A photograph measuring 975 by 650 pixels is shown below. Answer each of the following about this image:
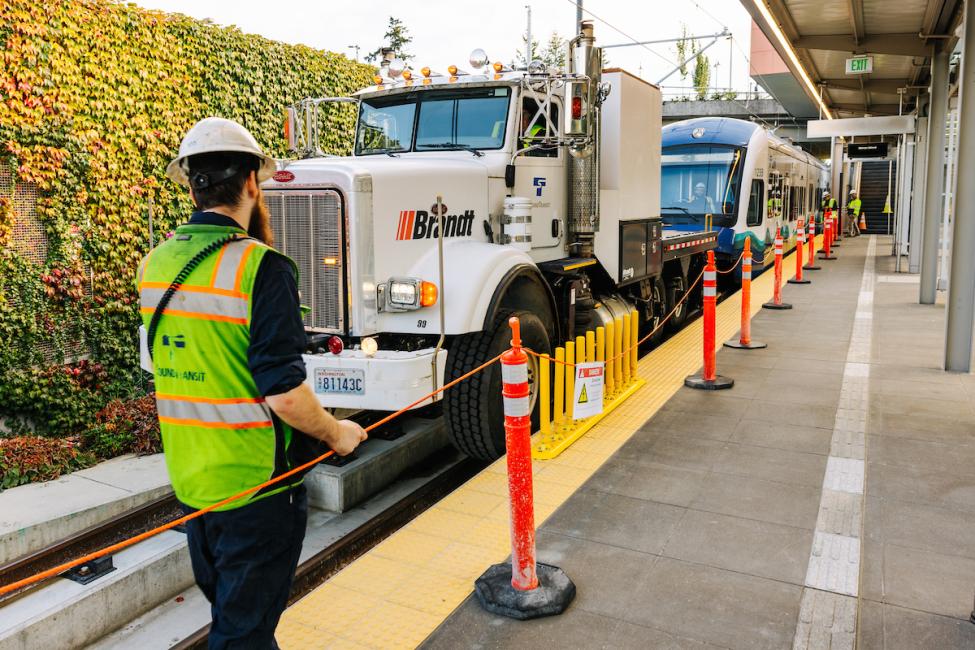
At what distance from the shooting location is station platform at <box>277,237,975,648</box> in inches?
139

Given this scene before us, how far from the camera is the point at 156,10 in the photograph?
345 inches

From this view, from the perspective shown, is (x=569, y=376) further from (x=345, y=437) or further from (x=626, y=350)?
(x=345, y=437)

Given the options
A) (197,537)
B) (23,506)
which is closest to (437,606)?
(197,537)

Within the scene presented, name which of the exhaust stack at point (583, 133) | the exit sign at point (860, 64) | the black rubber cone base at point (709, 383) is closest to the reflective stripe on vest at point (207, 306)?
the exhaust stack at point (583, 133)

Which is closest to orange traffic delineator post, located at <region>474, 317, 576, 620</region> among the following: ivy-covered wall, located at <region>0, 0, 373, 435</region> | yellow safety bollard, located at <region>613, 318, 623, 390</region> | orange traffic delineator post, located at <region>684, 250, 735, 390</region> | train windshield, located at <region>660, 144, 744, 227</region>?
yellow safety bollard, located at <region>613, 318, 623, 390</region>

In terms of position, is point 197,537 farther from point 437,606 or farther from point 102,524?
point 102,524

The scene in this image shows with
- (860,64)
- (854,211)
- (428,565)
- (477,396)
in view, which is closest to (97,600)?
(428,565)

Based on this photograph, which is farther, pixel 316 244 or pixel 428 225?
pixel 428 225

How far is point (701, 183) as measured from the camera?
1514 cm

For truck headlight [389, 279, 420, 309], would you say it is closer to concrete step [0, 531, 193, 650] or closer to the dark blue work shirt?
concrete step [0, 531, 193, 650]

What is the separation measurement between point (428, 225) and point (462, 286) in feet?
2.06

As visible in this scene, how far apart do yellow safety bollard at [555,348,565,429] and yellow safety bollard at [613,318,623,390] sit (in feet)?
3.68

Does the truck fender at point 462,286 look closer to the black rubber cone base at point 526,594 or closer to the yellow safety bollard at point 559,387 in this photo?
the yellow safety bollard at point 559,387

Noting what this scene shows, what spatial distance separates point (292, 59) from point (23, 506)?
6961 millimetres
